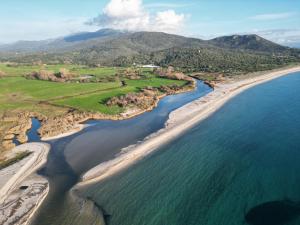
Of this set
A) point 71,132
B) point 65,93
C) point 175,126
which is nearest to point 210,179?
point 175,126

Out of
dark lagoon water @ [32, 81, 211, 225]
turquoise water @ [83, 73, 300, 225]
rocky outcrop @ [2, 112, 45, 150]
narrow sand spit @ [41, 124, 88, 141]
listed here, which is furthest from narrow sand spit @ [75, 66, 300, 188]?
rocky outcrop @ [2, 112, 45, 150]

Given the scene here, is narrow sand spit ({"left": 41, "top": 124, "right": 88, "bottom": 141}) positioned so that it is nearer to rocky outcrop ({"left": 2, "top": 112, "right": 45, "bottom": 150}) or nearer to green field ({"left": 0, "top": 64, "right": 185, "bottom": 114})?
rocky outcrop ({"left": 2, "top": 112, "right": 45, "bottom": 150})

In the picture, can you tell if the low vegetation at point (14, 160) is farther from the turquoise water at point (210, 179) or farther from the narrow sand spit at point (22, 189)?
the turquoise water at point (210, 179)

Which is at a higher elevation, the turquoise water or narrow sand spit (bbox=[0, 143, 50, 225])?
the turquoise water

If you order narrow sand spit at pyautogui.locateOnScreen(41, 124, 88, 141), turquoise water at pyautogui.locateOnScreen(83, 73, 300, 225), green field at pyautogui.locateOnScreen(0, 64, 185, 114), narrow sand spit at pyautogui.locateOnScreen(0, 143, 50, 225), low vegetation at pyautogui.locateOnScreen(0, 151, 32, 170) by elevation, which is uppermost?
turquoise water at pyautogui.locateOnScreen(83, 73, 300, 225)

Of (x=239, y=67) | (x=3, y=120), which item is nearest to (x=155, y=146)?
(x=3, y=120)

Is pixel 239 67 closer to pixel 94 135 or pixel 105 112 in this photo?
pixel 105 112

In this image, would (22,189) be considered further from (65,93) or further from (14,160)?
(65,93)

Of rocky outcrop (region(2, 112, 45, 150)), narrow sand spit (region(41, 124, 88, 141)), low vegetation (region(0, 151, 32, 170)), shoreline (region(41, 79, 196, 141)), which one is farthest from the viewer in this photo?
shoreline (region(41, 79, 196, 141))
